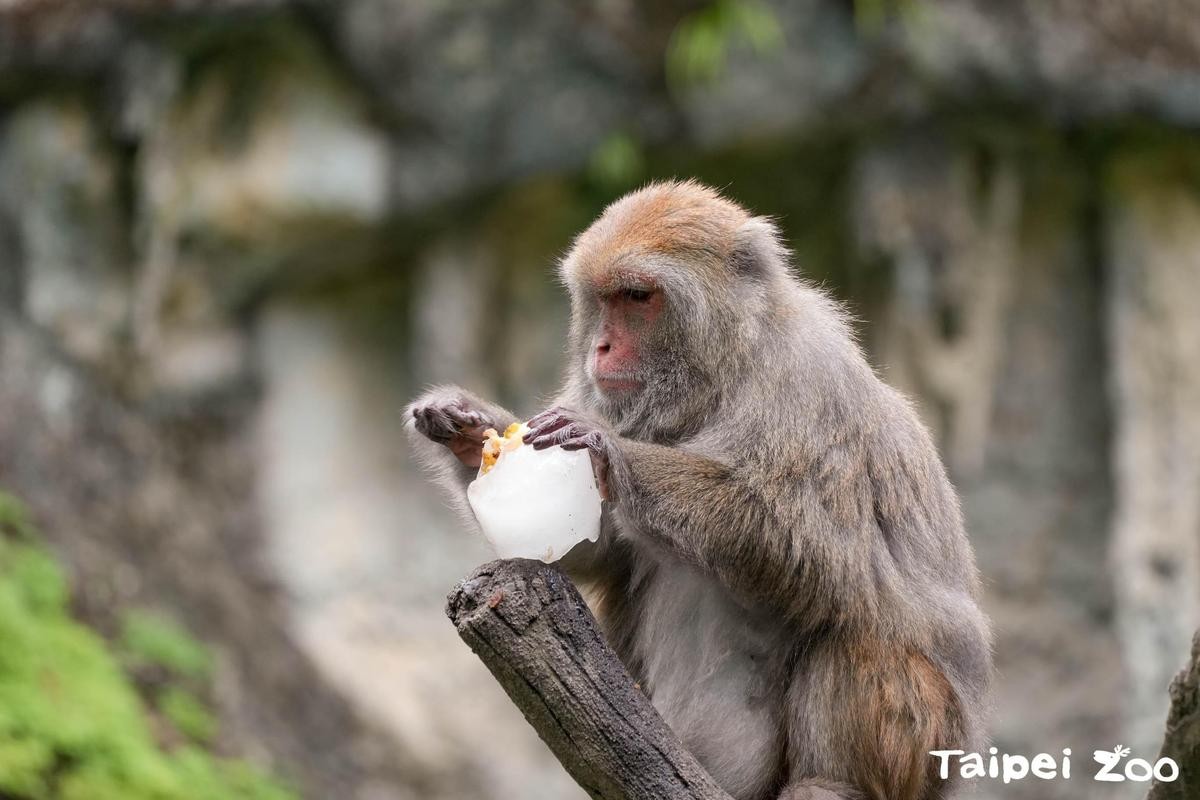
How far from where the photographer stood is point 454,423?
4.55 m

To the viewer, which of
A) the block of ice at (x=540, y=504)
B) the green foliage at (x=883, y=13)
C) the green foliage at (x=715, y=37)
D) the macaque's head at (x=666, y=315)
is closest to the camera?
the block of ice at (x=540, y=504)

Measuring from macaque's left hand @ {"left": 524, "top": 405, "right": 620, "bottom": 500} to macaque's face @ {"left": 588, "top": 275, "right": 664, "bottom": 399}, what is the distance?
1.47 ft

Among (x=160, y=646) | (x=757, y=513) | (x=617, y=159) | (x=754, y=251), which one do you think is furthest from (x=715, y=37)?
(x=757, y=513)

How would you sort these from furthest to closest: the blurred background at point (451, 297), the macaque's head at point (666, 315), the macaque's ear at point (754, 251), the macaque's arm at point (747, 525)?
the blurred background at point (451, 297) < the macaque's ear at point (754, 251) < the macaque's head at point (666, 315) < the macaque's arm at point (747, 525)

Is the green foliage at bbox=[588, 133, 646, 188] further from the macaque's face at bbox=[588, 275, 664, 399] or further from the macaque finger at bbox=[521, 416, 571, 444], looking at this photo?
the macaque finger at bbox=[521, 416, 571, 444]

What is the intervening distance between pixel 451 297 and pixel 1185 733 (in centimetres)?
720

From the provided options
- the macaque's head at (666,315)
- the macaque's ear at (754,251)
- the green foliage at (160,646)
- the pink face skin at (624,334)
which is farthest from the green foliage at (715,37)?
the pink face skin at (624,334)

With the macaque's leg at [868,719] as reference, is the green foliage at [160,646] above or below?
above

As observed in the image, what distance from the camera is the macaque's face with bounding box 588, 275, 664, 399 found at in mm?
4504

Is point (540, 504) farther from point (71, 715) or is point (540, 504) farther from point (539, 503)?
point (71, 715)

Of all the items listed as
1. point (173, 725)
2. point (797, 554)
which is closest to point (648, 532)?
point (797, 554)

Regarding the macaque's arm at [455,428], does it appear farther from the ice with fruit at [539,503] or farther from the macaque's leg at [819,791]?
the macaque's leg at [819,791]

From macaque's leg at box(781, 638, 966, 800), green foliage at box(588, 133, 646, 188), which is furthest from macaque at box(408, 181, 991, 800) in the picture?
green foliage at box(588, 133, 646, 188)

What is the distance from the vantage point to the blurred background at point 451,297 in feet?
30.7
